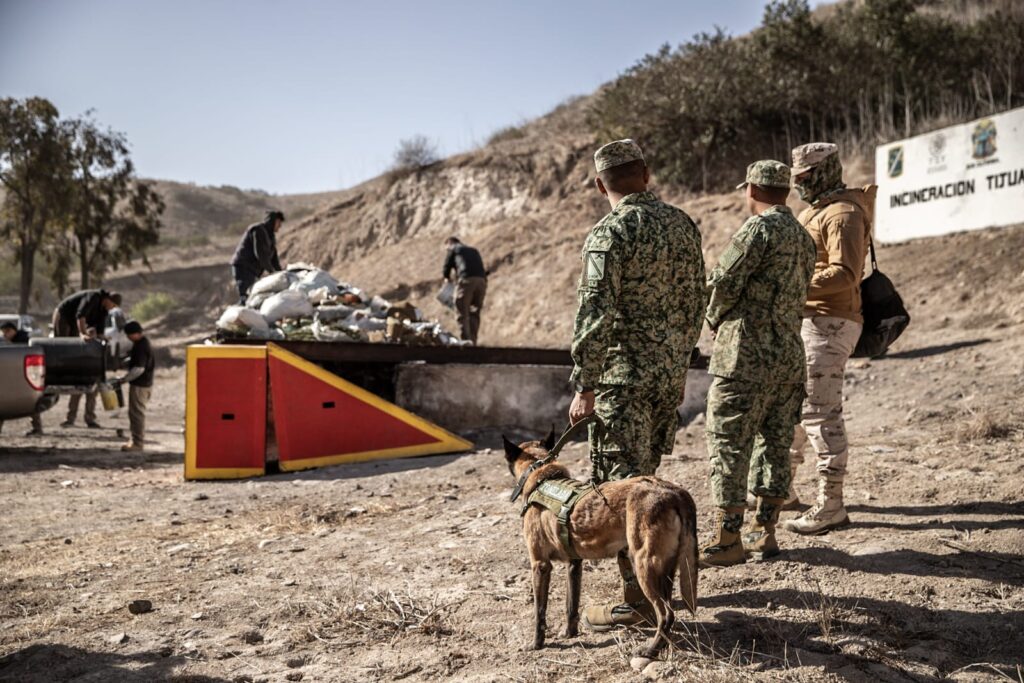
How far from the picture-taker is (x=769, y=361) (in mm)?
3916

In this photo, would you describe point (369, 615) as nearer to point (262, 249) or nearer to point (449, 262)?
point (262, 249)

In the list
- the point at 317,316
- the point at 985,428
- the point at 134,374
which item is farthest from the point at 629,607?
the point at 134,374

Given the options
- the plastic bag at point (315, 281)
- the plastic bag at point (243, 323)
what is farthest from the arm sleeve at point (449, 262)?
the plastic bag at point (243, 323)

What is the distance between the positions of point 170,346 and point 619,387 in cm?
2374

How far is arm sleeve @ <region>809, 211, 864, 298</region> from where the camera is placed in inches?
170

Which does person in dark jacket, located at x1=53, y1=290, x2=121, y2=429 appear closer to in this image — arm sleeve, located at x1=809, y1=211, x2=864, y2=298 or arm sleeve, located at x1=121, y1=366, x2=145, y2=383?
arm sleeve, located at x1=121, y1=366, x2=145, y2=383

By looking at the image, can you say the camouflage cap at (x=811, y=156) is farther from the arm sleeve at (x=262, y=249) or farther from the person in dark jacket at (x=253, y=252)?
the arm sleeve at (x=262, y=249)

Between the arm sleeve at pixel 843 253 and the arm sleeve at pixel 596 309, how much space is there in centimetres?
154

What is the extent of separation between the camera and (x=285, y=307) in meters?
9.79

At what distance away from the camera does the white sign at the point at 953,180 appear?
1053 centimetres

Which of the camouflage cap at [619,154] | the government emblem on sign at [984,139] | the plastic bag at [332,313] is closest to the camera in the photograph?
the camouflage cap at [619,154]

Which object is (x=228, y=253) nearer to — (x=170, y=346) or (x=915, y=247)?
(x=170, y=346)

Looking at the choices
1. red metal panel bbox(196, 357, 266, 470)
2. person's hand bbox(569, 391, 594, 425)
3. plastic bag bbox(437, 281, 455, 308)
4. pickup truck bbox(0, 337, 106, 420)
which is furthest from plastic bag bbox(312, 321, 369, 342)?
person's hand bbox(569, 391, 594, 425)

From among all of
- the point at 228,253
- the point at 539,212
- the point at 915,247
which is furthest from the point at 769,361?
the point at 228,253
